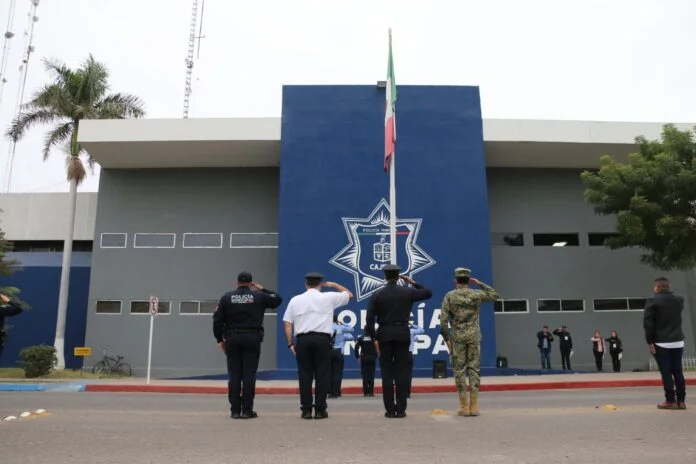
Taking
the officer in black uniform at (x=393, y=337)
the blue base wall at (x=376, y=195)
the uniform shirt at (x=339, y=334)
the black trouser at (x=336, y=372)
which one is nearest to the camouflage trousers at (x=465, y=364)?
the officer in black uniform at (x=393, y=337)

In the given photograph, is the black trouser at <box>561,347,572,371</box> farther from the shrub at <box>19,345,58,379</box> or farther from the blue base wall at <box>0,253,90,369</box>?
the blue base wall at <box>0,253,90,369</box>

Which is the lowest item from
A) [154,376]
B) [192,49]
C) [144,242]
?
[154,376]

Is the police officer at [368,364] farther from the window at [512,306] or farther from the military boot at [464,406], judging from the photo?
the window at [512,306]

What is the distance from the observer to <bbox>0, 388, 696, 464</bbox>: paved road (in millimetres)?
4484

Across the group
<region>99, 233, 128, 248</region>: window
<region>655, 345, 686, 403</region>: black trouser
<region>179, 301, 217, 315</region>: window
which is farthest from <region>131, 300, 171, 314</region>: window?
<region>655, 345, 686, 403</region>: black trouser

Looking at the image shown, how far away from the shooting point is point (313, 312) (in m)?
6.80

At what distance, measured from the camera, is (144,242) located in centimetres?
2408

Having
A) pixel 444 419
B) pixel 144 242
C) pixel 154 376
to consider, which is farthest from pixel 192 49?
pixel 444 419

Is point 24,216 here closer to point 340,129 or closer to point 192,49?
point 340,129

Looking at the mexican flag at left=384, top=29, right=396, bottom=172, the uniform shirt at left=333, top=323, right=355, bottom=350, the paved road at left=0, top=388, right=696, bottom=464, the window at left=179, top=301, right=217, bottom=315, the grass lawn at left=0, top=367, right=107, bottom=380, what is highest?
the mexican flag at left=384, top=29, right=396, bottom=172

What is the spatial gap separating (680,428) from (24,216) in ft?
90.9

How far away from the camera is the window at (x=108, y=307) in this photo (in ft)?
76.5

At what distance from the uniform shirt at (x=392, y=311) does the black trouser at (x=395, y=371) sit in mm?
94

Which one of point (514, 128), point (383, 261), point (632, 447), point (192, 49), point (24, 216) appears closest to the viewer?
point (632, 447)
